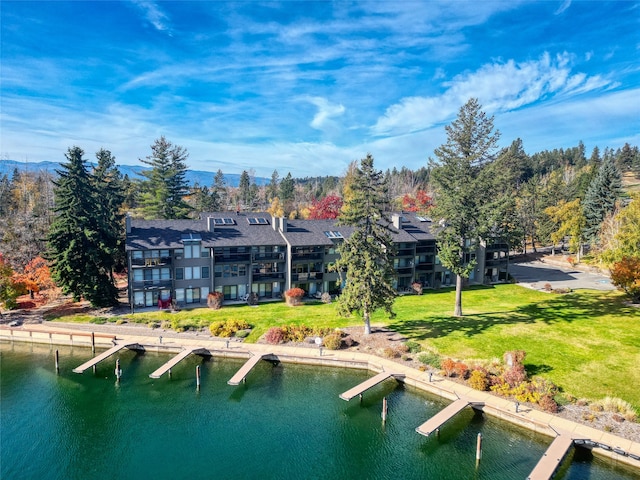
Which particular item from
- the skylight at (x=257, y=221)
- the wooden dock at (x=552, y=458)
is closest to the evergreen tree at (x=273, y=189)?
the skylight at (x=257, y=221)

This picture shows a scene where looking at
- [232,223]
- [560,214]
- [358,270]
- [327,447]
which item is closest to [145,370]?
[327,447]

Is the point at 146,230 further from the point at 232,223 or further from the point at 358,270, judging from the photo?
the point at 358,270

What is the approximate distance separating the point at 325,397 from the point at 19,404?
22206 mm

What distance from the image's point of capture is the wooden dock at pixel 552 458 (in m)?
20.0

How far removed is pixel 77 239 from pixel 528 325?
49.6 meters

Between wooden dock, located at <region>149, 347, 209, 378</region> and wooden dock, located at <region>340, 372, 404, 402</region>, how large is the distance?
1462cm

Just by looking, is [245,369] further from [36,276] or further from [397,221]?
[397,221]

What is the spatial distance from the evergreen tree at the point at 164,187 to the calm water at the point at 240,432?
3711 cm

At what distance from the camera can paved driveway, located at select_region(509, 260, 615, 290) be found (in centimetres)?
5801

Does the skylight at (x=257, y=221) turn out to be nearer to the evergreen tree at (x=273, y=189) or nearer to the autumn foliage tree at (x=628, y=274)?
the autumn foliage tree at (x=628, y=274)

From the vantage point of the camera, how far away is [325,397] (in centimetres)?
2927

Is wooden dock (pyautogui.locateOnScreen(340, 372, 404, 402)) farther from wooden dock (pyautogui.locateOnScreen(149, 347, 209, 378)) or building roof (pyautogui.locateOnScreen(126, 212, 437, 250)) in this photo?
building roof (pyautogui.locateOnScreen(126, 212, 437, 250))

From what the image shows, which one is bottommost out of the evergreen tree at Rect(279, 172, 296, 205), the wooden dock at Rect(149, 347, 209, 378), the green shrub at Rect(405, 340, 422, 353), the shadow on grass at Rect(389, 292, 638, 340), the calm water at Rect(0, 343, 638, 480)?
the calm water at Rect(0, 343, 638, 480)

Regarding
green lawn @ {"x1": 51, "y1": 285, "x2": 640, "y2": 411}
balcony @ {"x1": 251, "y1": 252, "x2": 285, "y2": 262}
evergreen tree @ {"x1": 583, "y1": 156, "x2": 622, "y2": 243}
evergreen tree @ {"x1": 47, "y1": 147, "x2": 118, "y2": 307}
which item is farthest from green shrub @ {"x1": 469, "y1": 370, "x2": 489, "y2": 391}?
evergreen tree @ {"x1": 583, "y1": 156, "x2": 622, "y2": 243}
